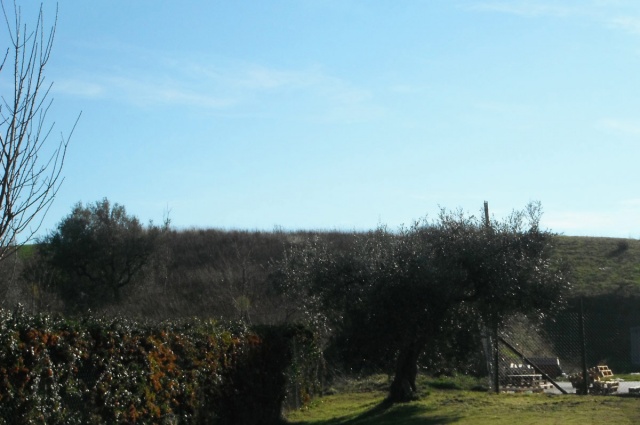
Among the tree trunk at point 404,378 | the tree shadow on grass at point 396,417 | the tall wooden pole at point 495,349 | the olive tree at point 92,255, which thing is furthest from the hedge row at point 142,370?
the olive tree at point 92,255

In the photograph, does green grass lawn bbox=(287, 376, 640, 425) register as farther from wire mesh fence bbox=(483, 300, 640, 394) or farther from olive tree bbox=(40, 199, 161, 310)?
olive tree bbox=(40, 199, 161, 310)

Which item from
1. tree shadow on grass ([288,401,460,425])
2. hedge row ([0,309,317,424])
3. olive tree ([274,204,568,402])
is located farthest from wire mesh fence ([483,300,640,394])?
hedge row ([0,309,317,424])

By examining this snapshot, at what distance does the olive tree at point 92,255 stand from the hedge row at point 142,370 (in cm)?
2063

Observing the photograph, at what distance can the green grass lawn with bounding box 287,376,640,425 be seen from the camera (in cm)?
1375

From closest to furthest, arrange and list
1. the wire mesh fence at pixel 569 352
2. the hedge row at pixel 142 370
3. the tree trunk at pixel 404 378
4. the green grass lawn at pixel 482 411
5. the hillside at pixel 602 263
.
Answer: the hedge row at pixel 142 370 < the green grass lawn at pixel 482 411 < the tree trunk at pixel 404 378 < the wire mesh fence at pixel 569 352 < the hillside at pixel 602 263

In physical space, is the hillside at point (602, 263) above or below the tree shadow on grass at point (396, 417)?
above

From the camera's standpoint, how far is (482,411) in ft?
49.1

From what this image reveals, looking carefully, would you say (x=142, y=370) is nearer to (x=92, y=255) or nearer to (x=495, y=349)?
(x=495, y=349)

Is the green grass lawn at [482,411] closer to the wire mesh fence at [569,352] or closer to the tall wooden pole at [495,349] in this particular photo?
the tall wooden pole at [495,349]

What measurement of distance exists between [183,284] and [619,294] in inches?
942

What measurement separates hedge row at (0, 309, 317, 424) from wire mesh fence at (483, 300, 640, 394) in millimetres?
4838

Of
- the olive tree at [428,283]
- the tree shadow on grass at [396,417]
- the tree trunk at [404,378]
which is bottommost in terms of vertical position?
the tree shadow on grass at [396,417]

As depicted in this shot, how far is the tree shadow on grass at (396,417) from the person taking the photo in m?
14.3

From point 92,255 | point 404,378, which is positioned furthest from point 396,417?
point 92,255
